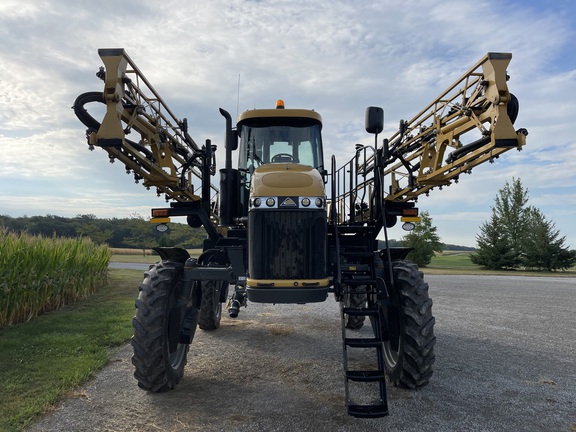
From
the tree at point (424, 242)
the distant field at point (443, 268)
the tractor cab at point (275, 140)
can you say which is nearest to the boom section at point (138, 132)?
the tractor cab at point (275, 140)

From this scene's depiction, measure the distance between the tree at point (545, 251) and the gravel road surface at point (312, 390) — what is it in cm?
3031

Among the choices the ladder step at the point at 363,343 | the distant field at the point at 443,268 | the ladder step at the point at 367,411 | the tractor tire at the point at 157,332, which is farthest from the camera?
the distant field at the point at 443,268

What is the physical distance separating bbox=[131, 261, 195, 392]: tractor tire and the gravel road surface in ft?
0.68

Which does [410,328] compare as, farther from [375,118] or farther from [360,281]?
[375,118]

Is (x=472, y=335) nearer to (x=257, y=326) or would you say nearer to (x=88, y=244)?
(x=257, y=326)

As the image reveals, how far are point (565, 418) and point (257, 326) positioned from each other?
5079 mm

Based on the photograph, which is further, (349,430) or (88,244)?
(88,244)

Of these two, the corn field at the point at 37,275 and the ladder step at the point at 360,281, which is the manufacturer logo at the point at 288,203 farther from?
the corn field at the point at 37,275

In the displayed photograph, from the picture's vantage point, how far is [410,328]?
4.44 meters

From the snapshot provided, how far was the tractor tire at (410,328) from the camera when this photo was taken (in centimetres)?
441

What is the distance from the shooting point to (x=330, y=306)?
414 inches

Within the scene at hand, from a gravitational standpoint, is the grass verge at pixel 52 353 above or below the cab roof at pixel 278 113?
below

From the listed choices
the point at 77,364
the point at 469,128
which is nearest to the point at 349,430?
the point at 77,364

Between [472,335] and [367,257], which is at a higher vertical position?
[367,257]
